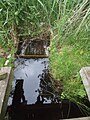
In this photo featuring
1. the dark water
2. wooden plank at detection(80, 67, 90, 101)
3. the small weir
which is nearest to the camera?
wooden plank at detection(80, 67, 90, 101)

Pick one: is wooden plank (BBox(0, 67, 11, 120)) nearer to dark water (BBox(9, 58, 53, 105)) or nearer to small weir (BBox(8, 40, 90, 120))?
small weir (BBox(8, 40, 90, 120))

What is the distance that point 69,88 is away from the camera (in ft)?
9.01

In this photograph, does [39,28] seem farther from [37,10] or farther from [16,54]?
[16,54]

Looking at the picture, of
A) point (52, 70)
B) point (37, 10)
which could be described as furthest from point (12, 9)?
point (52, 70)

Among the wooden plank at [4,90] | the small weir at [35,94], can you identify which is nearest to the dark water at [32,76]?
the small weir at [35,94]

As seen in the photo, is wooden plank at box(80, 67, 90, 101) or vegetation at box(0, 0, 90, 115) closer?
wooden plank at box(80, 67, 90, 101)

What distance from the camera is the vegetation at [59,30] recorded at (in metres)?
2.76

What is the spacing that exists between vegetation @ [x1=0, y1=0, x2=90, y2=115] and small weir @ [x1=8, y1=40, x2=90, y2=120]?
0.12m

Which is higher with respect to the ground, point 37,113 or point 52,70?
point 52,70

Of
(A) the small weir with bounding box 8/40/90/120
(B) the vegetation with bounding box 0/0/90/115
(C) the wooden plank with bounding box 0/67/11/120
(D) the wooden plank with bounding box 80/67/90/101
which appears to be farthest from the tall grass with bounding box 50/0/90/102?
(C) the wooden plank with bounding box 0/67/11/120

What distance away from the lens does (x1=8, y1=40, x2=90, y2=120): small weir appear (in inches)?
93.9

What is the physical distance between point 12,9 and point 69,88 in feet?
4.61

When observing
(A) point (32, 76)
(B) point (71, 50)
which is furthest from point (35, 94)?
(B) point (71, 50)

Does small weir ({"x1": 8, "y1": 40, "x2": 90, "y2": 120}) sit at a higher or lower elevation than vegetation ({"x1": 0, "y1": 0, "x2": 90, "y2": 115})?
lower
